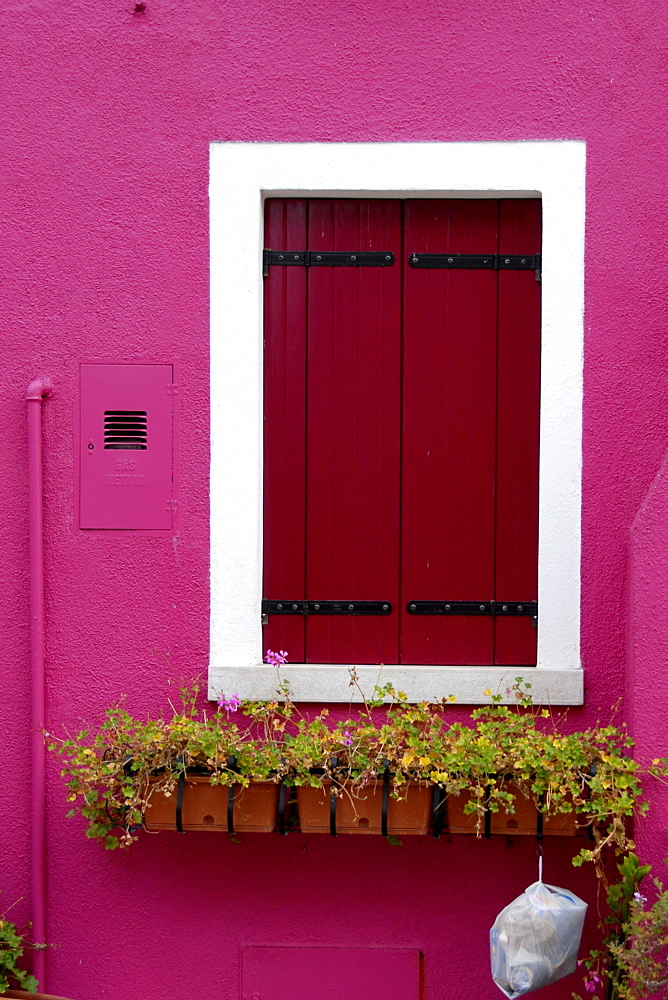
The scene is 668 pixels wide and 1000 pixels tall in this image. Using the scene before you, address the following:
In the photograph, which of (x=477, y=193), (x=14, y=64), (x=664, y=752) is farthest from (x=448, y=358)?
(x=14, y=64)

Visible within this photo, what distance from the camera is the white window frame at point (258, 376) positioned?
3547 millimetres

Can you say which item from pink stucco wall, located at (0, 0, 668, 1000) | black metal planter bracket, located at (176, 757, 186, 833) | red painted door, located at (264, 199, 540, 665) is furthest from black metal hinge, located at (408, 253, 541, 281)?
black metal planter bracket, located at (176, 757, 186, 833)

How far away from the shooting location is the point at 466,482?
12.1ft

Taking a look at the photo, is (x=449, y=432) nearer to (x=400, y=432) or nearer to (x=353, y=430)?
(x=400, y=432)

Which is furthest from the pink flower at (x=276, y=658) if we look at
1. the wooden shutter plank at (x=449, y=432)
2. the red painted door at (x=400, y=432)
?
the wooden shutter plank at (x=449, y=432)

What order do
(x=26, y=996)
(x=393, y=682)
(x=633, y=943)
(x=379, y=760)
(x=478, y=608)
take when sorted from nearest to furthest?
(x=633, y=943) → (x=379, y=760) → (x=26, y=996) → (x=393, y=682) → (x=478, y=608)

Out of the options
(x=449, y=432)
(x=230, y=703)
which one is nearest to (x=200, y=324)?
(x=449, y=432)

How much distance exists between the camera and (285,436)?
12.2 feet

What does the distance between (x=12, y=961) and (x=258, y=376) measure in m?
2.13

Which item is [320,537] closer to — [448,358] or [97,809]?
[448,358]

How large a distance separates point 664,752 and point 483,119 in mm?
2175

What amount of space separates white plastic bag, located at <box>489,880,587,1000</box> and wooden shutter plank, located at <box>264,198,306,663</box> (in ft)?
3.65

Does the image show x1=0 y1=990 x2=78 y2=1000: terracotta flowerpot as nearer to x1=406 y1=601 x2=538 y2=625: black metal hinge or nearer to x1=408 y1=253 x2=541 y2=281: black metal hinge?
x1=406 y1=601 x2=538 y2=625: black metal hinge

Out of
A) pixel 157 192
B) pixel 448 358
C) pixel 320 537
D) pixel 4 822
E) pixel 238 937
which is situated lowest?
pixel 238 937
